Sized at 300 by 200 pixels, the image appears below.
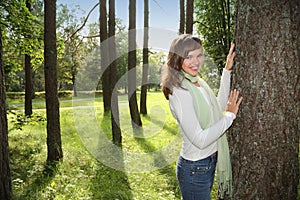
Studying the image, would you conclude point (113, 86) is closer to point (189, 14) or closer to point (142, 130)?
point (142, 130)

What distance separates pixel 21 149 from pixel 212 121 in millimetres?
8419

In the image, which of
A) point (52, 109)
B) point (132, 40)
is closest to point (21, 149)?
point (52, 109)

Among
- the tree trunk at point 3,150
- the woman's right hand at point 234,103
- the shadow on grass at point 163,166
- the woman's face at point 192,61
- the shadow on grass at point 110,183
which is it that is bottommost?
the shadow on grass at point 163,166

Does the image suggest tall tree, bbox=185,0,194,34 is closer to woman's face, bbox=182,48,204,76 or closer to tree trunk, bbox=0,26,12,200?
tree trunk, bbox=0,26,12,200

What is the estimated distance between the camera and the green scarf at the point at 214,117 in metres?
2.42

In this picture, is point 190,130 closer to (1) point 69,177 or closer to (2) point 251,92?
(2) point 251,92

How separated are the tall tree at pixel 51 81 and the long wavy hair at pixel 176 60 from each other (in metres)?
5.44

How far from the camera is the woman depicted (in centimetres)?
234

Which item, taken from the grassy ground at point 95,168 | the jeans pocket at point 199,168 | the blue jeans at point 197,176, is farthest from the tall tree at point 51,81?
the jeans pocket at point 199,168

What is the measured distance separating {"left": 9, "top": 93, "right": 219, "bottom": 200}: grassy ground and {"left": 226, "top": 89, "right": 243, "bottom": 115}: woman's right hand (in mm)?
3336

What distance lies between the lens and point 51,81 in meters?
7.46

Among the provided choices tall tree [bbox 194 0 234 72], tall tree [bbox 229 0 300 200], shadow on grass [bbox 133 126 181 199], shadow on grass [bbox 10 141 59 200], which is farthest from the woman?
tall tree [bbox 194 0 234 72]

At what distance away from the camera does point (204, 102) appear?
8.01 ft

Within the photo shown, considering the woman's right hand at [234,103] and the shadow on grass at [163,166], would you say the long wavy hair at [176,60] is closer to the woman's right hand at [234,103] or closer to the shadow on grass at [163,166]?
the woman's right hand at [234,103]
